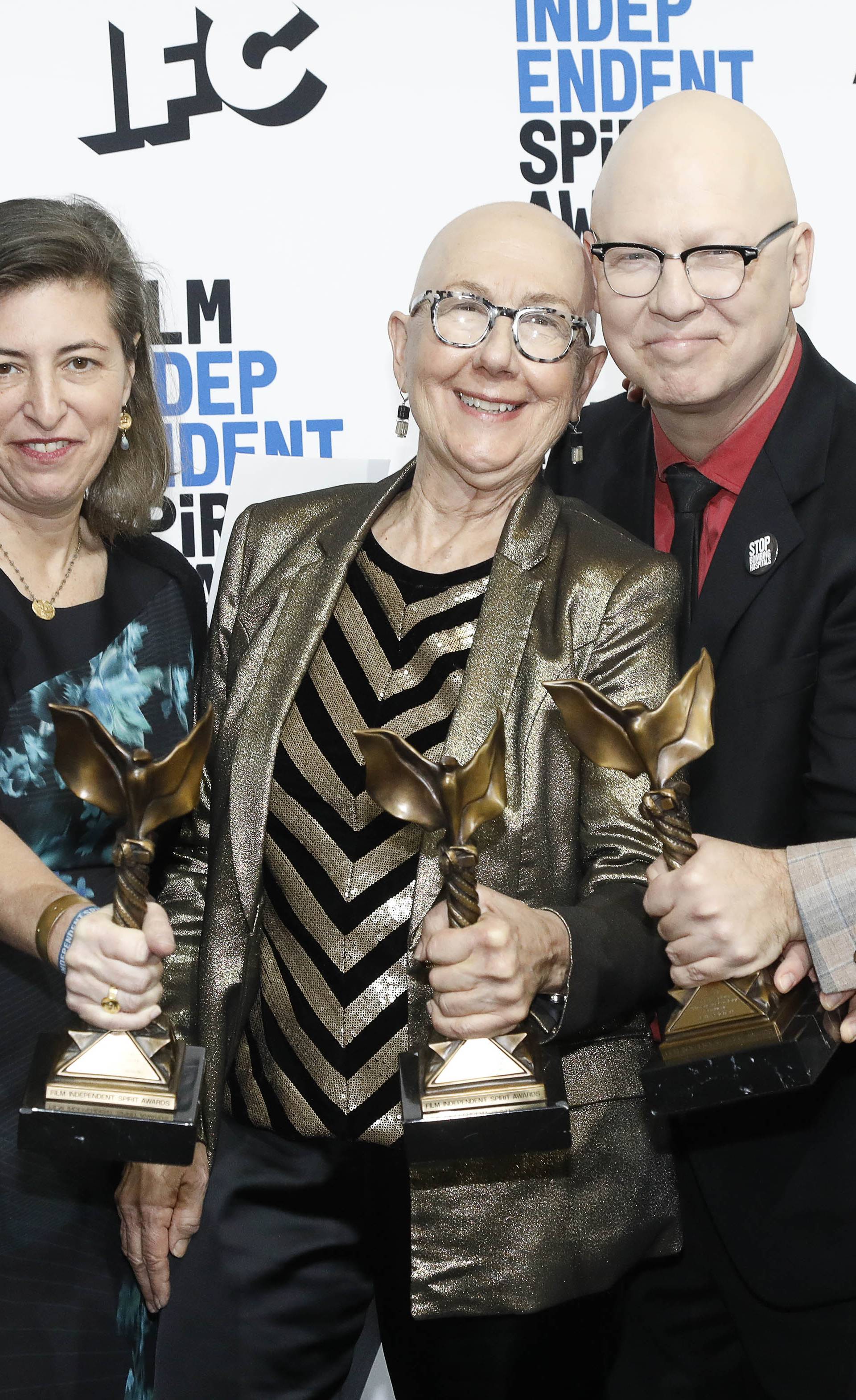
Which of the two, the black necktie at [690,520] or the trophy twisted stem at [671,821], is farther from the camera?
the black necktie at [690,520]

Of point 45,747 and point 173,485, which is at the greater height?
point 173,485

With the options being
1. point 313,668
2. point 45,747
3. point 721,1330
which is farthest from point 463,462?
point 721,1330

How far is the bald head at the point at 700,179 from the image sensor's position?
1979 millimetres

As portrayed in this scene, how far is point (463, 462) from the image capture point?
77.4 inches

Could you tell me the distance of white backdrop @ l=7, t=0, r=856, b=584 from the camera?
9.39 ft

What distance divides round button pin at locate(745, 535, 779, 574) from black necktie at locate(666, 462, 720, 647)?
98 millimetres

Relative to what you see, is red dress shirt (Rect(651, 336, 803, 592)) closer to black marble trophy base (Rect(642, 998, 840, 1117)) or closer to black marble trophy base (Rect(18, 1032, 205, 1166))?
black marble trophy base (Rect(642, 998, 840, 1117))

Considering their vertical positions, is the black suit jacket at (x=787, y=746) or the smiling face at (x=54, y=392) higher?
the smiling face at (x=54, y=392)

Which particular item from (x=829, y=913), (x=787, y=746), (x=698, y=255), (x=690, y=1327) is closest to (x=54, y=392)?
(x=698, y=255)

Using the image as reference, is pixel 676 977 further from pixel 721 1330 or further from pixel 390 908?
pixel 721 1330

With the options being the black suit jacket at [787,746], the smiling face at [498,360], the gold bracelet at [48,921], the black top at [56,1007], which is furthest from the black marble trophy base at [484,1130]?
the smiling face at [498,360]

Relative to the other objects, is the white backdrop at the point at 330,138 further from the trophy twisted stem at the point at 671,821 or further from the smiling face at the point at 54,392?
the trophy twisted stem at the point at 671,821

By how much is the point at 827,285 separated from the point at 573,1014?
1.79 meters

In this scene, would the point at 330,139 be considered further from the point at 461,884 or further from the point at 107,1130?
the point at 107,1130
